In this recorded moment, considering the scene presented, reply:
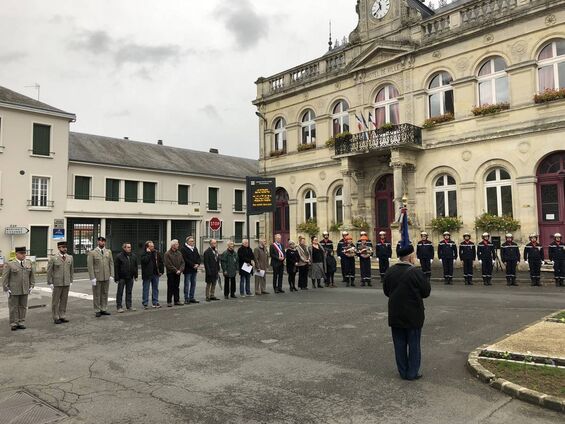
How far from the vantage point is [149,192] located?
35344mm

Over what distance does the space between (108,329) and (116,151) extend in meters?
28.9

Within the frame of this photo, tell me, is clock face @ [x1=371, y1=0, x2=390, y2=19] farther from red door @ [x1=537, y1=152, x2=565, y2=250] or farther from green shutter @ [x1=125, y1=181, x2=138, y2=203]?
green shutter @ [x1=125, y1=181, x2=138, y2=203]

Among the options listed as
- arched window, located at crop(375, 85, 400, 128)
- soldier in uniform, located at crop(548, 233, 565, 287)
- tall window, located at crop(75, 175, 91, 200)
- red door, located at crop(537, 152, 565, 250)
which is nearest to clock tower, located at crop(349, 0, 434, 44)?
arched window, located at crop(375, 85, 400, 128)

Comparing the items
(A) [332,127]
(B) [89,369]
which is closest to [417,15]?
(A) [332,127]

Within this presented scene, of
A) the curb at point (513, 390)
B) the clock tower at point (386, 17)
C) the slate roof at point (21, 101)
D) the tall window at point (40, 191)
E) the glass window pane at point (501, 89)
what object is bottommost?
the curb at point (513, 390)

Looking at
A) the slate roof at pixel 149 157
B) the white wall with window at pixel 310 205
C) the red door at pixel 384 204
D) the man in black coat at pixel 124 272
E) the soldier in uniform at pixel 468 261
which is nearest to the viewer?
the man in black coat at pixel 124 272

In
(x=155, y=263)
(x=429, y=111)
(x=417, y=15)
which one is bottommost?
(x=155, y=263)

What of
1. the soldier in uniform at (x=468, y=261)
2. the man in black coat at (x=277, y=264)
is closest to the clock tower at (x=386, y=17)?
the soldier in uniform at (x=468, y=261)

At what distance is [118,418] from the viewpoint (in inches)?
179

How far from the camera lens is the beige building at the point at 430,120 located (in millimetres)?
18141

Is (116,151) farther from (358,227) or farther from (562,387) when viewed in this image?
(562,387)

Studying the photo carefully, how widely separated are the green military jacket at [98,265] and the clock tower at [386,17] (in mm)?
18558

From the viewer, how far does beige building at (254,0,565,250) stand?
18.1 m

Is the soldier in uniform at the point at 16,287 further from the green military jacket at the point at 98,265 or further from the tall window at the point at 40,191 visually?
the tall window at the point at 40,191
